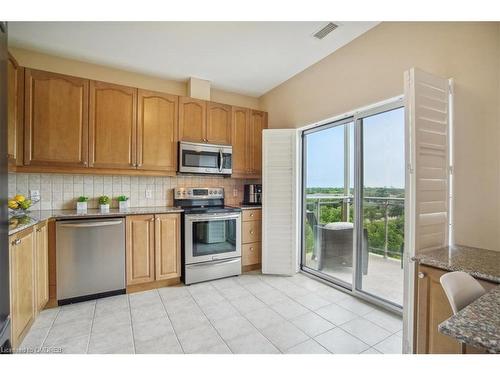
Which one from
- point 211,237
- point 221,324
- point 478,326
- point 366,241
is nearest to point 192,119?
point 211,237

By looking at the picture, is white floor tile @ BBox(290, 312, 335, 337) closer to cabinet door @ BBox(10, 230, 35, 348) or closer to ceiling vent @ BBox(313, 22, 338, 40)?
cabinet door @ BBox(10, 230, 35, 348)

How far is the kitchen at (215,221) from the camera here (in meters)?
1.67

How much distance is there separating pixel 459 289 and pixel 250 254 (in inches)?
103

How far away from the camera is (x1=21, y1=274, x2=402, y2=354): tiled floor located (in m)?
1.80

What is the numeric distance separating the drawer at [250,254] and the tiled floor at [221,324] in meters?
0.57

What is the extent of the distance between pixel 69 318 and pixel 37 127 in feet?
6.16

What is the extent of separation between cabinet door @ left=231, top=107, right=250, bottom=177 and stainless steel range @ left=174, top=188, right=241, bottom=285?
694 mm

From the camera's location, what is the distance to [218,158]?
3379mm

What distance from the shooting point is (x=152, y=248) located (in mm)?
2805

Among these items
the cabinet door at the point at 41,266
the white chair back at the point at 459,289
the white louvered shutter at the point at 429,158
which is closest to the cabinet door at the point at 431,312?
the white louvered shutter at the point at 429,158

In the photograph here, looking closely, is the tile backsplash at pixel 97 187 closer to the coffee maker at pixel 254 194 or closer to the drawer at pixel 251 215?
the coffee maker at pixel 254 194

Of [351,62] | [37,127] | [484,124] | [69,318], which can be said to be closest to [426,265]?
[484,124]

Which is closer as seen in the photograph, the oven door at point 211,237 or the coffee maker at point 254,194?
the oven door at point 211,237

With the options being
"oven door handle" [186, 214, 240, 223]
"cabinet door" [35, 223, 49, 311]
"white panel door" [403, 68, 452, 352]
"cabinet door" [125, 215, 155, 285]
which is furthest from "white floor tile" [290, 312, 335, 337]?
"cabinet door" [35, 223, 49, 311]
